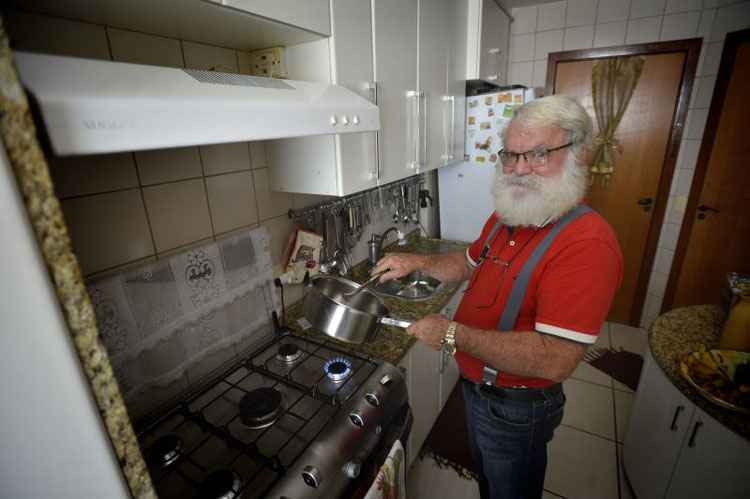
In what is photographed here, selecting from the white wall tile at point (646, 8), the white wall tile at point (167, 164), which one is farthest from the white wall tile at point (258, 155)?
the white wall tile at point (646, 8)

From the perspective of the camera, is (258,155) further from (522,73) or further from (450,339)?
(522,73)

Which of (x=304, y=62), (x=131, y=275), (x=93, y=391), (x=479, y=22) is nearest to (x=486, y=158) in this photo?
(x=479, y=22)

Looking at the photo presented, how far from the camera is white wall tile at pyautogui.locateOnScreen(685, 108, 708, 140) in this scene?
7.49ft

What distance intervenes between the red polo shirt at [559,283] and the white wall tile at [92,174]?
42.3 inches

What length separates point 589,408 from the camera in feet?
6.76

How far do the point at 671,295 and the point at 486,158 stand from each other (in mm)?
1771

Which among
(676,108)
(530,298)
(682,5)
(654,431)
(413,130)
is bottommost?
(654,431)

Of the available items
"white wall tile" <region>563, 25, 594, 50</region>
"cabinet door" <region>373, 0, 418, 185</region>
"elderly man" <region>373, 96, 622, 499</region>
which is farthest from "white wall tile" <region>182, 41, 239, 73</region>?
"white wall tile" <region>563, 25, 594, 50</region>

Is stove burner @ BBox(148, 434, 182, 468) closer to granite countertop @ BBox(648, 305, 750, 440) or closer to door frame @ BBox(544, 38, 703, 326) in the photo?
granite countertop @ BBox(648, 305, 750, 440)

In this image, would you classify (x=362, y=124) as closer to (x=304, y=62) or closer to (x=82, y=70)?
(x=304, y=62)

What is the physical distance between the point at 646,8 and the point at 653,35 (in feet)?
0.57

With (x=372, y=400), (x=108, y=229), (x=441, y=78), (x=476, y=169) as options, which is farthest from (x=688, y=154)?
(x=108, y=229)

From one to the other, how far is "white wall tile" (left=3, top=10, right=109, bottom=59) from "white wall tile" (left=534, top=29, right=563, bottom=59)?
2742 millimetres

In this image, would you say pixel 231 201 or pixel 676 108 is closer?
pixel 231 201
